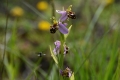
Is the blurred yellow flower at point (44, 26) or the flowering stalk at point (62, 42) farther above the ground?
the blurred yellow flower at point (44, 26)

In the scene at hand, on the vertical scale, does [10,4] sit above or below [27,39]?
above

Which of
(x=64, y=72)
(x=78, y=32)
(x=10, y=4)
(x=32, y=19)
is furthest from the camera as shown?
(x=10, y=4)

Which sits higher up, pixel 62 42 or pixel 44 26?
pixel 44 26

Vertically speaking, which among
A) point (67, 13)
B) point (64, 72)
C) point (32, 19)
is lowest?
point (64, 72)

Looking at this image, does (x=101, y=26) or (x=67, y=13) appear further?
(x=101, y=26)

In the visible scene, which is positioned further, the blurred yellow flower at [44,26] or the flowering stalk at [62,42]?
the blurred yellow flower at [44,26]

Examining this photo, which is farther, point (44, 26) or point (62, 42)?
point (44, 26)

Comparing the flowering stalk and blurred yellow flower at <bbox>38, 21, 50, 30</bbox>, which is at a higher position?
blurred yellow flower at <bbox>38, 21, 50, 30</bbox>

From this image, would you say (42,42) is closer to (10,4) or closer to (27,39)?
(27,39)

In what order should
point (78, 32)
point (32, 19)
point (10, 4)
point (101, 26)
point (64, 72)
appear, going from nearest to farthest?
point (64, 72)
point (78, 32)
point (101, 26)
point (32, 19)
point (10, 4)

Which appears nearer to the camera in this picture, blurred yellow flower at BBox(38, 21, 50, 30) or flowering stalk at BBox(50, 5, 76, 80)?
flowering stalk at BBox(50, 5, 76, 80)

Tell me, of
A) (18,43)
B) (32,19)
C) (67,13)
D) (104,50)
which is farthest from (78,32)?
(67,13)
